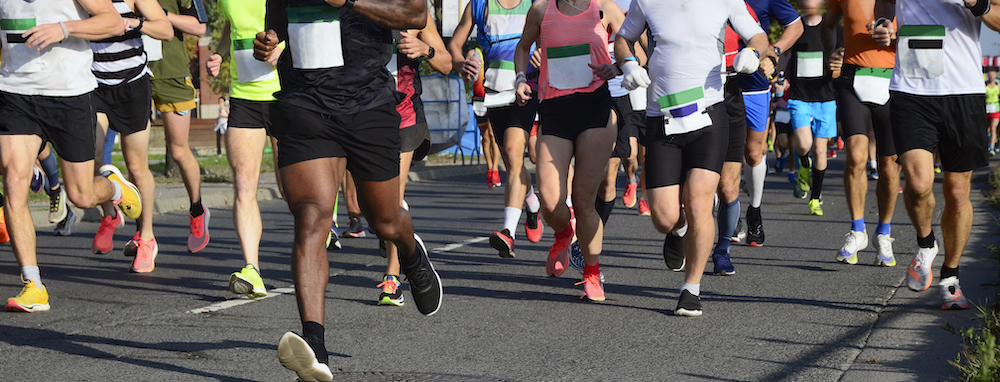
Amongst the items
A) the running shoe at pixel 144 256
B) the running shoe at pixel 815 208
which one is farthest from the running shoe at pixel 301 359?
the running shoe at pixel 815 208

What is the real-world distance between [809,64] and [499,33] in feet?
13.7

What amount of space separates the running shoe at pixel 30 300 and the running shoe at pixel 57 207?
3.01 metres

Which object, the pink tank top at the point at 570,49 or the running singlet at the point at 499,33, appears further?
the running singlet at the point at 499,33

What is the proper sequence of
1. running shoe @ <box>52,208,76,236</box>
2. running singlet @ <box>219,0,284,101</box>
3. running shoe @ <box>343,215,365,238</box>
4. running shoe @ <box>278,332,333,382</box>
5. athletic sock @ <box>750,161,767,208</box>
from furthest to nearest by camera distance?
running shoe @ <box>52,208,76,236</box>, running shoe @ <box>343,215,365,238</box>, athletic sock @ <box>750,161,767,208</box>, running singlet @ <box>219,0,284,101</box>, running shoe @ <box>278,332,333,382</box>

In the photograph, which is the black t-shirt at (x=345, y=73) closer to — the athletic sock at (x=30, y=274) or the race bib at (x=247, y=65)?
the race bib at (x=247, y=65)

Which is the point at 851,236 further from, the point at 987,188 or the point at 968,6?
the point at 987,188

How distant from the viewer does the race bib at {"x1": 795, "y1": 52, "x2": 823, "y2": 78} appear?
34.8ft

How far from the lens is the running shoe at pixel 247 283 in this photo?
5895 millimetres

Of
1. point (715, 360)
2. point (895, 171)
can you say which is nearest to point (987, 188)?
point (895, 171)

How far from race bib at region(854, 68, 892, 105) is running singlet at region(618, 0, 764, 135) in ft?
5.87

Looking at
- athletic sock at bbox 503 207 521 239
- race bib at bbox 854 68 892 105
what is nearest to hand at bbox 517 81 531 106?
athletic sock at bbox 503 207 521 239

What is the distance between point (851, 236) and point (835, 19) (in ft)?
4.89

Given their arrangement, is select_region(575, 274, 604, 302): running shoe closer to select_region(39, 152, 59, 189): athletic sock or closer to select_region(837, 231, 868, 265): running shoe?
select_region(837, 231, 868, 265): running shoe

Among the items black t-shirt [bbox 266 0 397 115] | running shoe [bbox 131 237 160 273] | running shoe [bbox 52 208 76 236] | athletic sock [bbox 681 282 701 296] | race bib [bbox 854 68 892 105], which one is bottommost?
running shoe [bbox 52 208 76 236]
